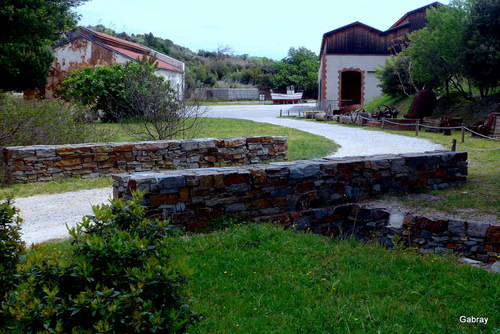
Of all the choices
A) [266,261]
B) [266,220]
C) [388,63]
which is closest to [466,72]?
[388,63]

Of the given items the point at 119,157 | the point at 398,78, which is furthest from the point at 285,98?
the point at 119,157

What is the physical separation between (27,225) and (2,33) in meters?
11.9

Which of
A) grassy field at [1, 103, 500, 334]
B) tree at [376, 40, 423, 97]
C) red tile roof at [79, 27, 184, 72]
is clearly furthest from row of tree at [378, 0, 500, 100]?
grassy field at [1, 103, 500, 334]

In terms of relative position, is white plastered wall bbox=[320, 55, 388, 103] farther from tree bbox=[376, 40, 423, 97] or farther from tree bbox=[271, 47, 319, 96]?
tree bbox=[271, 47, 319, 96]

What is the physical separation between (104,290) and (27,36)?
16198mm

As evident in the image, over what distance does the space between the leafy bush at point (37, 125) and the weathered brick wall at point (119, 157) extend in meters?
0.98

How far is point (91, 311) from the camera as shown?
2277 mm

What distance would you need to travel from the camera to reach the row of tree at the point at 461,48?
17.9 meters

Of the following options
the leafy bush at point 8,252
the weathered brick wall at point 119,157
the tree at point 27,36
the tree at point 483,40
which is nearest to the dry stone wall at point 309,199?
the leafy bush at point 8,252

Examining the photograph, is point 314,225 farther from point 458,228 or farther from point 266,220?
point 458,228

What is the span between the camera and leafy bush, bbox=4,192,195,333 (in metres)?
2.24

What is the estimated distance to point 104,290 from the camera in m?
2.25

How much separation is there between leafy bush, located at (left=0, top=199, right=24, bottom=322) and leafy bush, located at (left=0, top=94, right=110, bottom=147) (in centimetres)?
707

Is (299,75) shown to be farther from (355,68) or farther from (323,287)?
(323,287)
